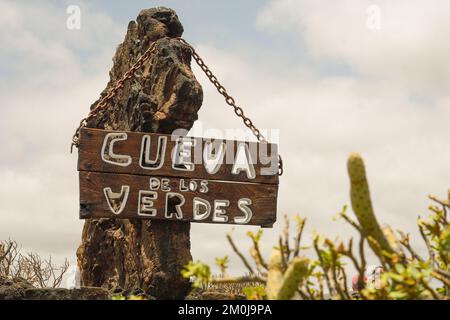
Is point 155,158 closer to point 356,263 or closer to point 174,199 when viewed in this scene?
point 174,199

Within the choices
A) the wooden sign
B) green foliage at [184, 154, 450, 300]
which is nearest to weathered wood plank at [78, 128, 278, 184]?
the wooden sign

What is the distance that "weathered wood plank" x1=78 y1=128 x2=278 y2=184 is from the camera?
7926 mm

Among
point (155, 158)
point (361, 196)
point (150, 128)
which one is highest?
point (150, 128)

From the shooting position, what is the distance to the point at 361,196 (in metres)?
3.30

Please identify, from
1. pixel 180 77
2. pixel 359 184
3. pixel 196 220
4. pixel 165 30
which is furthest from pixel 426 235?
pixel 165 30

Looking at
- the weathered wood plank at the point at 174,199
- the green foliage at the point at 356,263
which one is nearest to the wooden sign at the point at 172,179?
the weathered wood plank at the point at 174,199

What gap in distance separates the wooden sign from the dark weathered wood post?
294 millimetres

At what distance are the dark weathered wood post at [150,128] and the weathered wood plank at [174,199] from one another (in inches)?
10.8

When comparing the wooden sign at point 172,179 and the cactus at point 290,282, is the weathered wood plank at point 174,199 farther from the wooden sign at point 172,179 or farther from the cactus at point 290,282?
the cactus at point 290,282

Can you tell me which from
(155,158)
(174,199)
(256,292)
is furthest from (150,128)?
(256,292)

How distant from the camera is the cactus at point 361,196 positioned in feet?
10.8

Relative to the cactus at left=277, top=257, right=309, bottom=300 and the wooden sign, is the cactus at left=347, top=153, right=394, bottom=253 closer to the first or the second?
the cactus at left=277, top=257, right=309, bottom=300

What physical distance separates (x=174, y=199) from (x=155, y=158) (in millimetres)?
592
